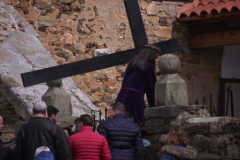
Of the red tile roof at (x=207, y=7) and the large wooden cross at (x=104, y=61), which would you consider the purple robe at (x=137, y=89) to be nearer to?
the large wooden cross at (x=104, y=61)

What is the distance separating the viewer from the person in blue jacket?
3.04 m

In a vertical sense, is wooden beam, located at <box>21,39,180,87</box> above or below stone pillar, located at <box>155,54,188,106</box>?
above

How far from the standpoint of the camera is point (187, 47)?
7.47 metres

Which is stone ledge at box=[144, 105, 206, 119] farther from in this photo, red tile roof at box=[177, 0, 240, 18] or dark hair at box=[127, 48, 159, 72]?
red tile roof at box=[177, 0, 240, 18]

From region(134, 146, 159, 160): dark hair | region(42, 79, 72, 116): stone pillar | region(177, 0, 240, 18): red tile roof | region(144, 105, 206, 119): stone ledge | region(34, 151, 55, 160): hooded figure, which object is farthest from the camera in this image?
region(177, 0, 240, 18): red tile roof

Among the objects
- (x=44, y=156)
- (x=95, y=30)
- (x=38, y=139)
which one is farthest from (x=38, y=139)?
(x=95, y=30)

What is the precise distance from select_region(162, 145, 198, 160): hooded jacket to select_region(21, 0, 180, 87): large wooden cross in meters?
1.50

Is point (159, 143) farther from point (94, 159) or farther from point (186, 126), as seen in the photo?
point (94, 159)

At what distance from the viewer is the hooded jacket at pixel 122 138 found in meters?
3.38

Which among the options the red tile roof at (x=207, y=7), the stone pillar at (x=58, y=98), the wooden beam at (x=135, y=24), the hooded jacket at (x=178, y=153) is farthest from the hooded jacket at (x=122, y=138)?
the red tile roof at (x=207, y=7)

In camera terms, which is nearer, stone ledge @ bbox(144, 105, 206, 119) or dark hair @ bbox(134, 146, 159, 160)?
dark hair @ bbox(134, 146, 159, 160)

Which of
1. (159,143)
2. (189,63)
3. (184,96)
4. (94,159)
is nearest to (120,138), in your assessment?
(94,159)

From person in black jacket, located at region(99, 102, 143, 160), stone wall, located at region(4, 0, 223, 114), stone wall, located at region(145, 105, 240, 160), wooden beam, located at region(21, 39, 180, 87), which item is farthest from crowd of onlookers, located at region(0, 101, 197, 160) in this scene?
stone wall, located at region(4, 0, 223, 114)

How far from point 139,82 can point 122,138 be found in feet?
2.75
